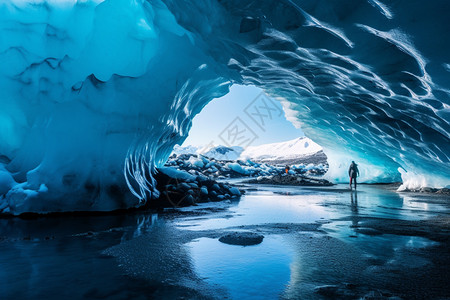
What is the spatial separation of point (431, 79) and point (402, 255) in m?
2.38

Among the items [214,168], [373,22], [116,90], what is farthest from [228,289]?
[214,168]

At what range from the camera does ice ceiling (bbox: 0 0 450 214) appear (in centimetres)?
350

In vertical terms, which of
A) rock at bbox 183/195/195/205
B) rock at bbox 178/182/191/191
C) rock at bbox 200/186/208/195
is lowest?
rock at bbox 183/195/195/205

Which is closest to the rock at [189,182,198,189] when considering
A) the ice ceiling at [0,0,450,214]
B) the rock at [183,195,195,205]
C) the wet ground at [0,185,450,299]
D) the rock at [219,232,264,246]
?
the rock at [183,195,195,205]

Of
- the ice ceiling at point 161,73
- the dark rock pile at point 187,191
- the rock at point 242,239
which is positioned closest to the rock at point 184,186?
the dark rock pile at point 187,191

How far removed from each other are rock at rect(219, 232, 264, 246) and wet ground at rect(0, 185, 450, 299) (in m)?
0.10

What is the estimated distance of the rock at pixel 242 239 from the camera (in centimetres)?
288

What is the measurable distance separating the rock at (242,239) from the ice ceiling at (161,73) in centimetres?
268

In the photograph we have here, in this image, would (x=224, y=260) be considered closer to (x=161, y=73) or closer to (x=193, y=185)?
(x=161, y=73)

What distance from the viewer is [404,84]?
413 cm

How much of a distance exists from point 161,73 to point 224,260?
480 centimetres

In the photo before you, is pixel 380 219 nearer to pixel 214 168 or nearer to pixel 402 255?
pixel 402 255

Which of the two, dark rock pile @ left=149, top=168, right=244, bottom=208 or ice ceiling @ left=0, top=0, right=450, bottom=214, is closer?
ice ceiling @ left=0, top=0, right=450, bottom=214

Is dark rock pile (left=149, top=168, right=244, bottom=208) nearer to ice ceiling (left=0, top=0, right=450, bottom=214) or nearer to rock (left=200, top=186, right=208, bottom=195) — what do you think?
rock (left=200, top=186, right=208, bottom=195)
